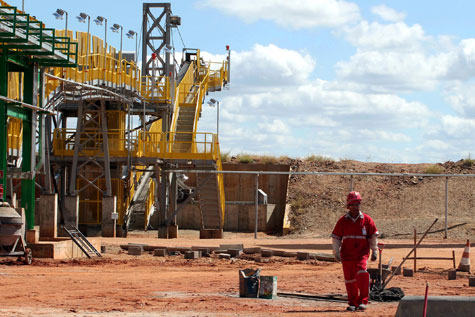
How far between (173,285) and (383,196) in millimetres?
29612

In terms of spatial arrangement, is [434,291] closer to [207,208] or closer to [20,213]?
[20,213]

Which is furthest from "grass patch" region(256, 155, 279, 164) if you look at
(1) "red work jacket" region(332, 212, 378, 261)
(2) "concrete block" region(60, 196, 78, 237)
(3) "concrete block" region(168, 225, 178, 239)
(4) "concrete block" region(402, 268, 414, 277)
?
(1) "red work jacket" region(332, 212, 378, 261)

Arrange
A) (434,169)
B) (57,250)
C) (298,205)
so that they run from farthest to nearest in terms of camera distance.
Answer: (434,169), (298,205), (57,250)

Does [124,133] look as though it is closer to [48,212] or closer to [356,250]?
[48,212]

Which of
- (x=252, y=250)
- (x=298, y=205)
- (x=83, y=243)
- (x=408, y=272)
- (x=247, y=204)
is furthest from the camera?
(x=298, y=205)

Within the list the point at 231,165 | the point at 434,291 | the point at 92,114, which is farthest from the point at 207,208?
the point at 434,291

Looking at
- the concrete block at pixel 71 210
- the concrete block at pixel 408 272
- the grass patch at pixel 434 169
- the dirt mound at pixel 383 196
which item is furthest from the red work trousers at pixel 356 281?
the grass patch at pixel 434 169

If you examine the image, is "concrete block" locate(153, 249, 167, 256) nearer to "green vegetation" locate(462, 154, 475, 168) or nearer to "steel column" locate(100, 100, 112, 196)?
"steel column" locate(100, 100, 112, 196)

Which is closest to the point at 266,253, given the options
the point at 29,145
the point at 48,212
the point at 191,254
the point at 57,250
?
the point at 191,254

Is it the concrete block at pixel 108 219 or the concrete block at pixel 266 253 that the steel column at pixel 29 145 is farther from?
the concrete block at pixel 108 219

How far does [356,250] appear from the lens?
38.0 feet

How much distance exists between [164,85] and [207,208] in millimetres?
5328

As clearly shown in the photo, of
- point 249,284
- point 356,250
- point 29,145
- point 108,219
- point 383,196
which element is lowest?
point 249,284

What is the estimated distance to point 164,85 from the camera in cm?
3466
